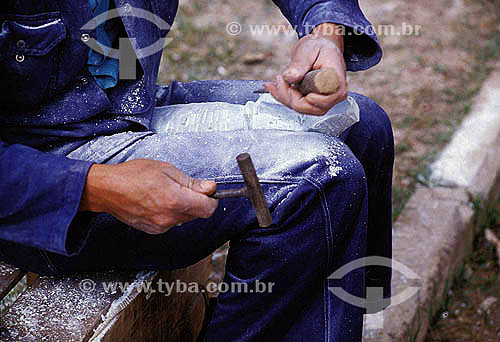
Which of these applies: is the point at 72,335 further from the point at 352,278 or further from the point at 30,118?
the point at 352,278

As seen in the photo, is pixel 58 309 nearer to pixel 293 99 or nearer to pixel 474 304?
pixel 293 99

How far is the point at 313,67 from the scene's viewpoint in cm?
158

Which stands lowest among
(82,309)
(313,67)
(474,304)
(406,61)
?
(474,304)

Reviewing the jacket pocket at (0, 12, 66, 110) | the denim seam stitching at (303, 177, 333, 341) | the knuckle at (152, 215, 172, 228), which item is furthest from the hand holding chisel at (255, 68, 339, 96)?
the jacket pocket at (0, 12, 66, 110)

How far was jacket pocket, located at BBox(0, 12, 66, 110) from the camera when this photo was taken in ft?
4.42

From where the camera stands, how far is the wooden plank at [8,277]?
1.49 metres

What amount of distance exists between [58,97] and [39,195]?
1.19 ft

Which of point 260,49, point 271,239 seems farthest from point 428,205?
point 260,49

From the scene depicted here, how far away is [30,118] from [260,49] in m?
2.97

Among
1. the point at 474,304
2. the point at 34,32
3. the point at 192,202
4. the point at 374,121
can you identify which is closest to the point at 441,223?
the point at 474,304

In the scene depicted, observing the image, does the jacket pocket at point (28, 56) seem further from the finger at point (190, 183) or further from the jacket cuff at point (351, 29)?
the jacket cuff at point (351, 29)

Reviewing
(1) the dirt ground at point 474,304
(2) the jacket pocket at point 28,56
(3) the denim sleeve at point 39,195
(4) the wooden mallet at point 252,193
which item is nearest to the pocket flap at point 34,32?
(2) the jacket pocket at point 28,56

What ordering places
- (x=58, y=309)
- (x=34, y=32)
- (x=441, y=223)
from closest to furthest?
(x=34, y=32), (x=58, y=309), (x=441, y=223)

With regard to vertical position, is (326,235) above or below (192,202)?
below
